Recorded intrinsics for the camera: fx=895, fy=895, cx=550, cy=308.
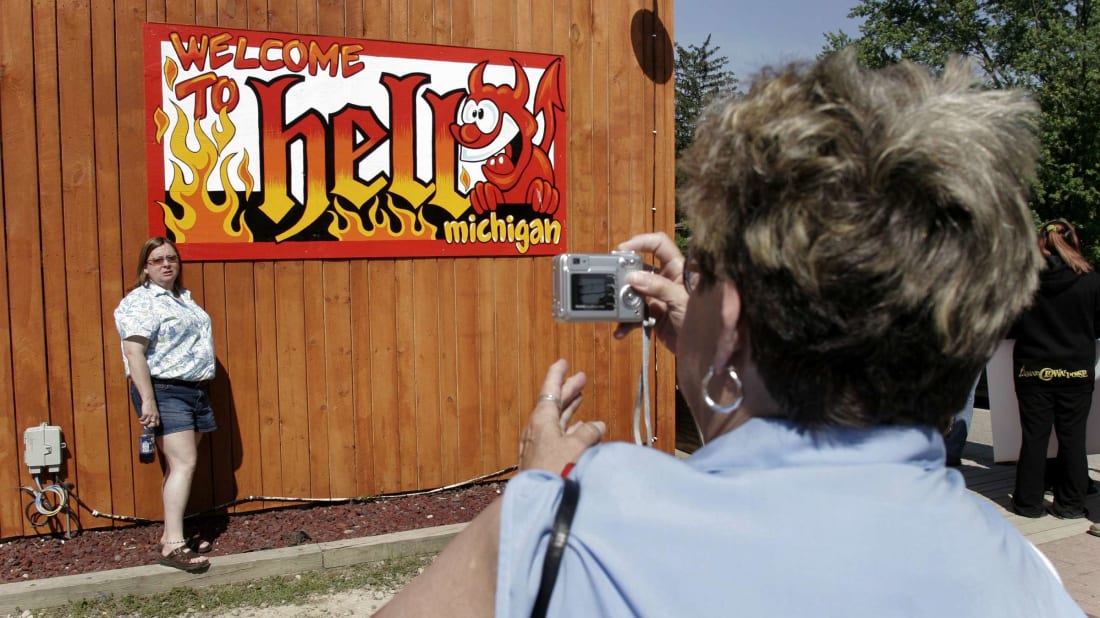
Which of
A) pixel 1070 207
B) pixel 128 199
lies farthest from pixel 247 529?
→ pixel 1070 207

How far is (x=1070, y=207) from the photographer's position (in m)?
24.8

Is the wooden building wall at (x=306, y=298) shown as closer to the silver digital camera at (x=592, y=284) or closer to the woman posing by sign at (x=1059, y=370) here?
the woman posing by sign at (x=1059, y=370)

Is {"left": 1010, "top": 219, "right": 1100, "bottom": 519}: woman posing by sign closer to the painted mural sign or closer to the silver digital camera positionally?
the painted mural sign

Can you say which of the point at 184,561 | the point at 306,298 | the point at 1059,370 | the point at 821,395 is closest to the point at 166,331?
the point at 306,298

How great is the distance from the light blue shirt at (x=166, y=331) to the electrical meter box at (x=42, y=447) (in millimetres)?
570

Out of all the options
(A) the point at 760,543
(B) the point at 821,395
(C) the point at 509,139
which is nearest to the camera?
(A) the point at 760,543

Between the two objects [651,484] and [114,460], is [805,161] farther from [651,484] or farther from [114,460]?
[114,460]

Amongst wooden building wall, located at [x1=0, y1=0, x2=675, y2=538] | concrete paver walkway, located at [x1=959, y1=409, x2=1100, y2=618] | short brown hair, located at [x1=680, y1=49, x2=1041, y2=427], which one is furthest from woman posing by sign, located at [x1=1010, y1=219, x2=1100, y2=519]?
short brown hair, located at [x1=680, y1=49, x2=1041, y2=427]

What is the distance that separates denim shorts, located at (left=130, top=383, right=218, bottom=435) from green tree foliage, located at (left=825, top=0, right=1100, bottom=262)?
20.2 m

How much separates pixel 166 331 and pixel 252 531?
1349mm

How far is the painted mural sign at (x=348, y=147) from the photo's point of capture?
5.23 meters

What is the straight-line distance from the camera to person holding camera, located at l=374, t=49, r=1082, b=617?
37.8 inches

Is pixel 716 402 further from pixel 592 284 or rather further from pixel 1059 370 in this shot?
pixel 1059 370

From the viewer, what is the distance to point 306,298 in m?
5.53
